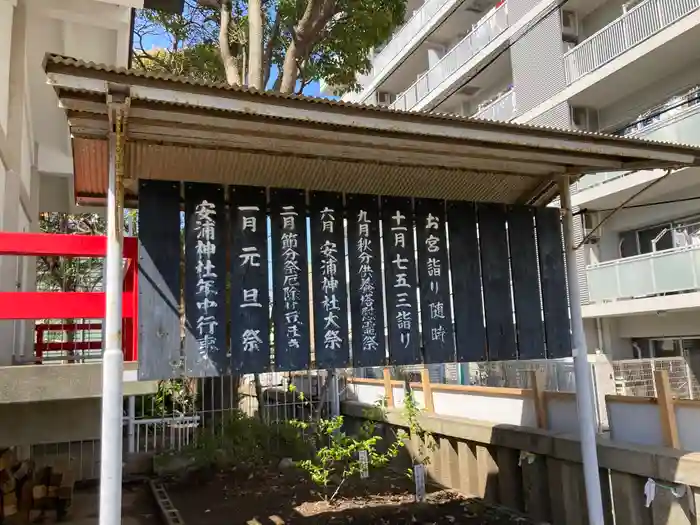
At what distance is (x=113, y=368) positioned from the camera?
4.30m

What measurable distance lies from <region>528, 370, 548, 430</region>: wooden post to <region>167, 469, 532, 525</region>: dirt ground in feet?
4.25

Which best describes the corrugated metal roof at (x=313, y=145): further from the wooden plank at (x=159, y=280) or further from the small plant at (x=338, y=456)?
the small plant at (x=338, y=456)

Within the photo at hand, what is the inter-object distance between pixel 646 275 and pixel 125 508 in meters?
12.3

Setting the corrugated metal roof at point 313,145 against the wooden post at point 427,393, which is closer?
the corrugated metal roof at point 313,145

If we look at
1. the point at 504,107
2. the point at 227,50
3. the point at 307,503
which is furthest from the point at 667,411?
the point at 504,107

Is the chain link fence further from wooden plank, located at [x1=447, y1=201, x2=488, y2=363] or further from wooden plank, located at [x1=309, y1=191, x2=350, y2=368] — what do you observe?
wooden plank, located at [x1=309, y1=191, x2=350, y2=368]

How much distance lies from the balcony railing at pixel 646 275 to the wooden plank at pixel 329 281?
10.3m

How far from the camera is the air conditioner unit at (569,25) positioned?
56.0 ft

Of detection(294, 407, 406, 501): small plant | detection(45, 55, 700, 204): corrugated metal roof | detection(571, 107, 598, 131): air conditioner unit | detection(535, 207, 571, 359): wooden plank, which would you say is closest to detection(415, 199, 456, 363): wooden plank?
detection(45, 55, 700, 204): corrugated metal roof

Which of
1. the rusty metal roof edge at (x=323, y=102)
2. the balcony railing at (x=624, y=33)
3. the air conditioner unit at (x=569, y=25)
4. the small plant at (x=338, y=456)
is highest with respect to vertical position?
the air conditioner unit at (x=569, y=25)

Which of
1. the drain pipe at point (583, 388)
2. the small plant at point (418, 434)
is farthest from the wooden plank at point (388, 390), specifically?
the drain pipe at point (583, 388)

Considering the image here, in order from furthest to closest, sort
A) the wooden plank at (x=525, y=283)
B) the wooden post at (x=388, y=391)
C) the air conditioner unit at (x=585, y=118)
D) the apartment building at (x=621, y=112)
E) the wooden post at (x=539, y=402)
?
the air conditioner unit at (x=585, y=118), the apartment building at (x=621, y=112), the wooden post at (x=388, y=391), the wooden post at (x=539, y=402), the wooden plank at (x=525, y=283)

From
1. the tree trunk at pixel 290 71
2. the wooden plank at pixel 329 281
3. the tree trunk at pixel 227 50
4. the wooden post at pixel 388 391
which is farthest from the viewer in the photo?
the wooden post at pixel 388 391

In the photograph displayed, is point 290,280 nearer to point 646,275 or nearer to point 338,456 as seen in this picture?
point 338,456
